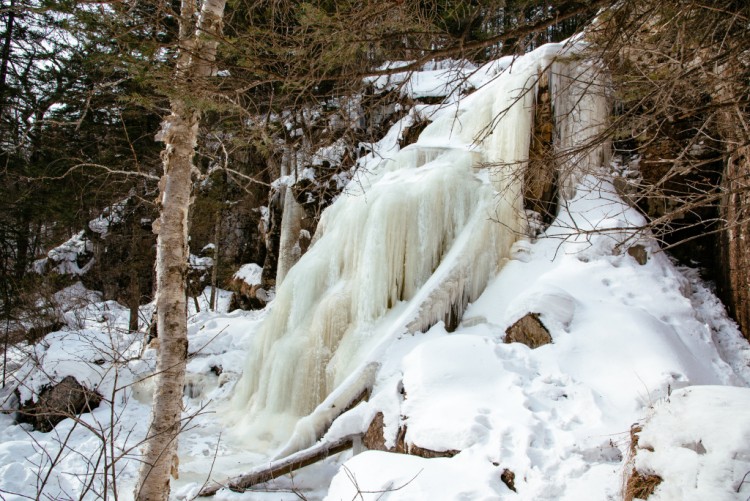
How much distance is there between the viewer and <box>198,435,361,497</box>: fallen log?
13.5 feet

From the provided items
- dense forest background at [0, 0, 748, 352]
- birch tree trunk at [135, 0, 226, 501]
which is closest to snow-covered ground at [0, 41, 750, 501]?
birch tree trunk at [135, 0, 226, 501]

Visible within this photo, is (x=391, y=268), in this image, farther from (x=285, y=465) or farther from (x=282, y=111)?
(x=282, y=111)

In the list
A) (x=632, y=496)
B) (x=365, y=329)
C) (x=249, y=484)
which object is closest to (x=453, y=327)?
(x=365, y=329)

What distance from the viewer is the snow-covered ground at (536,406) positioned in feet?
7.51

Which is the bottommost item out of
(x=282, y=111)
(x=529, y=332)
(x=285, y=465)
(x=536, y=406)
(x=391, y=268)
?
(x=285, y=465)

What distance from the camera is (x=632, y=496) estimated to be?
7.46ft

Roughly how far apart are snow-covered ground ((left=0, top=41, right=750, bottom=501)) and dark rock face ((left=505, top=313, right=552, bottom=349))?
0.07m

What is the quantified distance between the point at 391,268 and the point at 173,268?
133 inches

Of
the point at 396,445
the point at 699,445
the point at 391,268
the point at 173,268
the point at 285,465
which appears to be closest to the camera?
the point at 699,445

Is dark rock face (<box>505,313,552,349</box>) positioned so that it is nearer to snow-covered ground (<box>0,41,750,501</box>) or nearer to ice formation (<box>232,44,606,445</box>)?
snow-covered ground (<box>0,41,750,501</box>)

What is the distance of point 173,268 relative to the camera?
3.53 m

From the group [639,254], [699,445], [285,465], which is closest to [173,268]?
[285,465]

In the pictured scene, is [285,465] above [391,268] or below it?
below

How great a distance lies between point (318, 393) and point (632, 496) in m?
4.20
